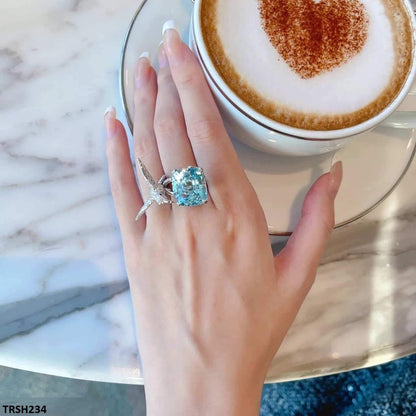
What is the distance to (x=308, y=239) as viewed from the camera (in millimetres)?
531

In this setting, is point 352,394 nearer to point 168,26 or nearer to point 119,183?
point 119,183

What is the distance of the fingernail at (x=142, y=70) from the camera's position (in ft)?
1.82

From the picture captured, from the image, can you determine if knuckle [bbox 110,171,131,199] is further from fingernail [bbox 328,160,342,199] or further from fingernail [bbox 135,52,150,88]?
fingernail [bbox 328,160,342,199]

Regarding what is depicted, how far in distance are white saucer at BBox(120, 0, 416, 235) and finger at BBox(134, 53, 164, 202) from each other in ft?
0.07

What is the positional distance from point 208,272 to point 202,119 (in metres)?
0.16

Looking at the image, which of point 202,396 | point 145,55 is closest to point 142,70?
point 145,55

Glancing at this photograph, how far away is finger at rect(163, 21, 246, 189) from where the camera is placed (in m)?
0.50

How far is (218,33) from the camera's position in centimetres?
49

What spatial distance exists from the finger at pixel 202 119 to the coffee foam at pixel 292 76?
3 cm

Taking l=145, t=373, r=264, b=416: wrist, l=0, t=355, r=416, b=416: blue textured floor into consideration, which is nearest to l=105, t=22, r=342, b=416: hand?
l=145, t=373, r=264, b=416: wrist

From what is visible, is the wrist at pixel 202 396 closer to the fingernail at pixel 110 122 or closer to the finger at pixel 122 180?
the finger at pixel 122 180

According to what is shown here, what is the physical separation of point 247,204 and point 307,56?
6.4 inches

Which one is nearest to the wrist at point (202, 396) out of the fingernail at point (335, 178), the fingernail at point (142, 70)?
the fingernail at point (335, 178)

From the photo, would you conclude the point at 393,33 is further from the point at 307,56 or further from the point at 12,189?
the point at 12,189
